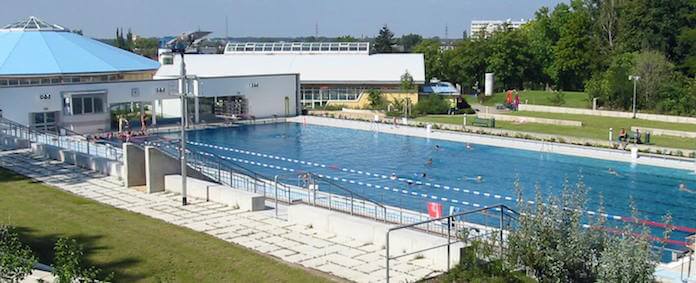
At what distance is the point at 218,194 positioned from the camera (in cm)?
1961

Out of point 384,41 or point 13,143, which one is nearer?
point 13,143

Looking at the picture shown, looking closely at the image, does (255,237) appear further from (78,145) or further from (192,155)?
(78,145)

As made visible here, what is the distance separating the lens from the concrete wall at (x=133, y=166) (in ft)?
71.8

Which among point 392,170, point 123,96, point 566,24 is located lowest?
point 392,170

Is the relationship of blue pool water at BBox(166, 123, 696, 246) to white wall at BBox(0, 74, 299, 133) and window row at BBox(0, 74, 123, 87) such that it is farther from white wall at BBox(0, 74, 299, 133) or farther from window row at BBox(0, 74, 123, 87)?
window row at BBox(0, 74, 123, 87)

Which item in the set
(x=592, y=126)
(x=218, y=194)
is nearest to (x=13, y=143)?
(x=218, y=194)

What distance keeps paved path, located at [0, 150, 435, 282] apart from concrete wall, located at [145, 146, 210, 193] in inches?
17.4

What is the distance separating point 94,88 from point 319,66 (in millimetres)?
18688

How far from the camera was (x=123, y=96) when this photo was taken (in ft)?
131

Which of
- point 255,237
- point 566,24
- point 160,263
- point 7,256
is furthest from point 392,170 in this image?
point 566,24

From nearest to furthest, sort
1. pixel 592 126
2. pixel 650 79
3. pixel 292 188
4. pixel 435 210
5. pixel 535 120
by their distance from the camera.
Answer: pixel 435 210 < pixel 292 188 < pixel 592 126 < pixel 535 120 < pixel 650 79

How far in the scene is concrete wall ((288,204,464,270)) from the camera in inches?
531

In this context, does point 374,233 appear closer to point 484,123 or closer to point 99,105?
point 484,123

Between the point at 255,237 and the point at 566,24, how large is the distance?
52463 mm
